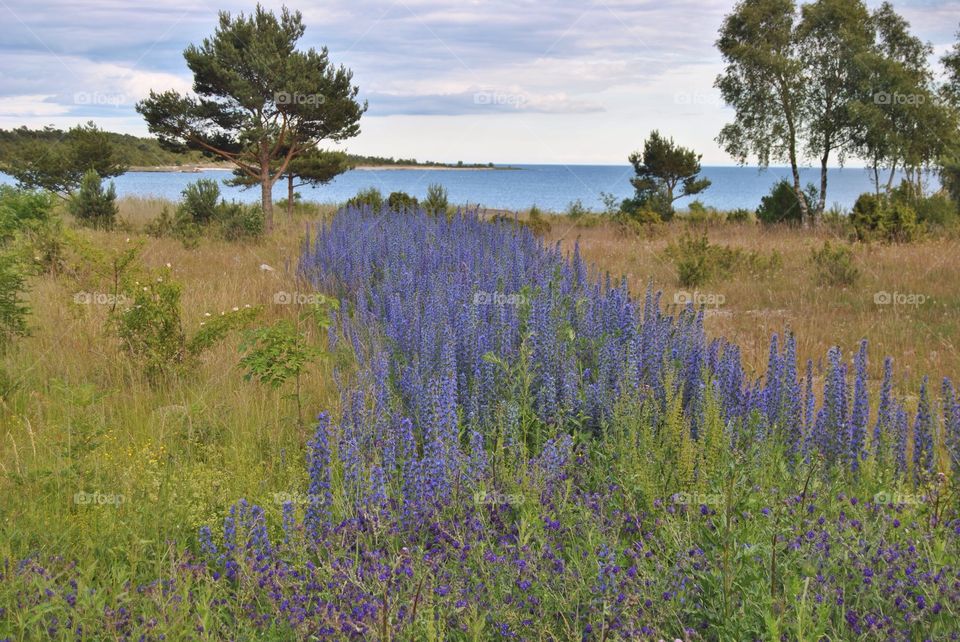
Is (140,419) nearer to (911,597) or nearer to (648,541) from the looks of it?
(648,541)

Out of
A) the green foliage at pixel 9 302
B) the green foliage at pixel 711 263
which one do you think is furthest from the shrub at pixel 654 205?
the green foliage at pixel 9 302

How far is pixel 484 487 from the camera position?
3.40m

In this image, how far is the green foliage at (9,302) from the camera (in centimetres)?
614

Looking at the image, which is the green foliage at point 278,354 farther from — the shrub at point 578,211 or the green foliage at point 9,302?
the shrub at point 578,211

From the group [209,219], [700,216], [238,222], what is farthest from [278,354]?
[700,216]

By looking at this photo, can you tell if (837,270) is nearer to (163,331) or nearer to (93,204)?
(163,331)

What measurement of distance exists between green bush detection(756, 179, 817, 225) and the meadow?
19.1 m

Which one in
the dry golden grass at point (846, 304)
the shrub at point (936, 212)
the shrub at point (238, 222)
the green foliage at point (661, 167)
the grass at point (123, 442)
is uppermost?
the green foliage at point (661, 167)

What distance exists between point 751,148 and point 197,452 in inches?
1091

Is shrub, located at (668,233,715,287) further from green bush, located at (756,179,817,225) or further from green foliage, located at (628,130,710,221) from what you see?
green foliage, located at (628,130,710,221)

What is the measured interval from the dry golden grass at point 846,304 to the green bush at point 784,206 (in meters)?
8.35

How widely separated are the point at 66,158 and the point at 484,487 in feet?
111

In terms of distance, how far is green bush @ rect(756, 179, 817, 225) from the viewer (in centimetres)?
2494

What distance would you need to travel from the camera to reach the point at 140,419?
5.23 m
